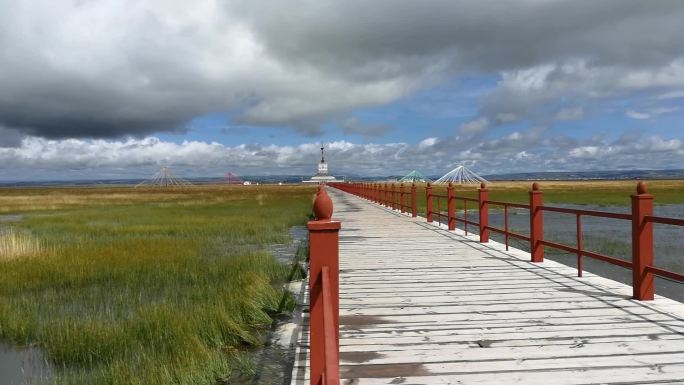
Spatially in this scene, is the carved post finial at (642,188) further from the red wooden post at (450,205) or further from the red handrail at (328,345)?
the red wooden post at (450,205)

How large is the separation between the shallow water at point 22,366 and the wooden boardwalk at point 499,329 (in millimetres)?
3198

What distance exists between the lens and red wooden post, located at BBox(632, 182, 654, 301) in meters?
5.80

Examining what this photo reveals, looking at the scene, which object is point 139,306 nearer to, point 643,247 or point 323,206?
point 323,206

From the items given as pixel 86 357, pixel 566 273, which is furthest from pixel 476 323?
pixel 86 357

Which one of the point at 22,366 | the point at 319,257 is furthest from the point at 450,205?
the point at 319,257

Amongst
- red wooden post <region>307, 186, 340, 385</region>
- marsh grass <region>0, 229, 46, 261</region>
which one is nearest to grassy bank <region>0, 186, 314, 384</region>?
marsh grass <region>0, 229, 46, 261</region>

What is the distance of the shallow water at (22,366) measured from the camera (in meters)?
6.11

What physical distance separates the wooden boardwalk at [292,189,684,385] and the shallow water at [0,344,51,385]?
10.5ft

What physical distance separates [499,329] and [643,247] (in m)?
2.14

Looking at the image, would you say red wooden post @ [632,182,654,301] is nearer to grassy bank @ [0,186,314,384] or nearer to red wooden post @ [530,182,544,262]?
red wooden post @ [530,182,544,262]

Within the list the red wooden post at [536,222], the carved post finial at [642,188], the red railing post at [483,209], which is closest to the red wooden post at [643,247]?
the carved post finial at [642,188]

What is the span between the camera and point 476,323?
16.8ft

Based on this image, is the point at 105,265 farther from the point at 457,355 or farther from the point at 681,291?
the point at 681,291

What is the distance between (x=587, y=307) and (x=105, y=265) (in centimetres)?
1047
